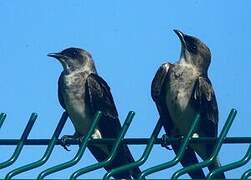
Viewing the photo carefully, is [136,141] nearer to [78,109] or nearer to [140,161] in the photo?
[140,161]

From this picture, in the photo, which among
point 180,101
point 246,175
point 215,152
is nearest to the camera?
point 246,175

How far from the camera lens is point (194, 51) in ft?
35.5

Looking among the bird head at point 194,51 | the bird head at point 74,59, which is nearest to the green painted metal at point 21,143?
the bird head at point 194,51

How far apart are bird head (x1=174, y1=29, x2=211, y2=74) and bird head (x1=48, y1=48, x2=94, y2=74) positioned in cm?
142

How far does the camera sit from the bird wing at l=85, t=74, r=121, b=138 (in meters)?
10.2

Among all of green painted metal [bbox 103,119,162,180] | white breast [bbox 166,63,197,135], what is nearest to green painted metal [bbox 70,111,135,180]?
green painted metal [bbox 103,119,162,180]

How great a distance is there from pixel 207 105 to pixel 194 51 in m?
1.51

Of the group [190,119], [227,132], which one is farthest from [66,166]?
[190,119]

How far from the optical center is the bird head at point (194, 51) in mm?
10617

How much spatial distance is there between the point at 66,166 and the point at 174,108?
457 centimetres

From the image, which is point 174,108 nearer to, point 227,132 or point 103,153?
point 103,153

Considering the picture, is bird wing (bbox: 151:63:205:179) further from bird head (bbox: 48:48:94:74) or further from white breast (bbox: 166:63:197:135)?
bird head (bbox: 48:48:94:74)

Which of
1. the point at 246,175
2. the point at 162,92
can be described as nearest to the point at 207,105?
the point at 162,92

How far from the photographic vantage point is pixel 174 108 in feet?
32.6
